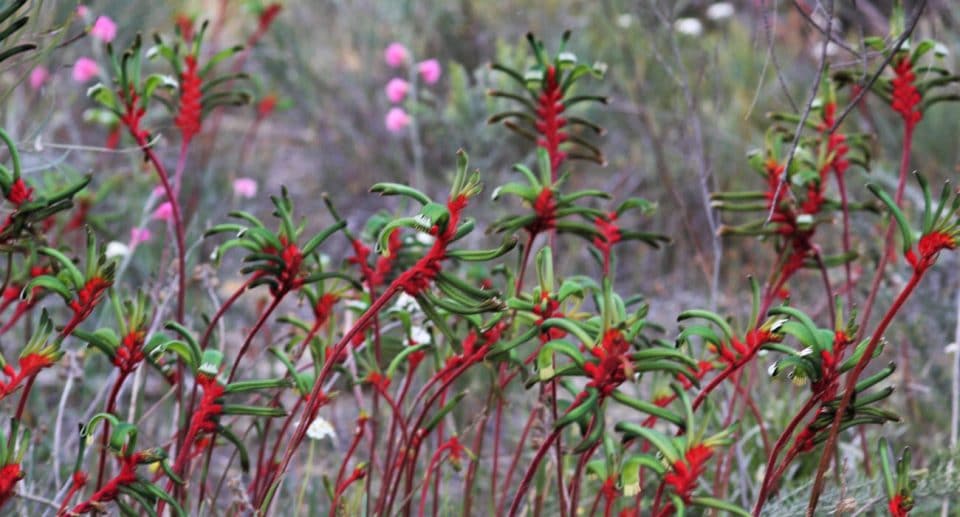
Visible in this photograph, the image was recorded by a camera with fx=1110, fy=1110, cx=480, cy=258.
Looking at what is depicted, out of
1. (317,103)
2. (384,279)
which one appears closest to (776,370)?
(384,279)

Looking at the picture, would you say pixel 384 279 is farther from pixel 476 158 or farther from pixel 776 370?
pixel 476 158

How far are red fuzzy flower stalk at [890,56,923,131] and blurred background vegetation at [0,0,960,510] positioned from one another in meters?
1.67

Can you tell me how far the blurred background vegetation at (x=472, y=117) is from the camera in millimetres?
4301

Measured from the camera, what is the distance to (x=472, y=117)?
4.59 metres

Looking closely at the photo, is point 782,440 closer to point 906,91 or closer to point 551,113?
point 551,113

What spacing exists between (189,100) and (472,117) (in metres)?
2.60

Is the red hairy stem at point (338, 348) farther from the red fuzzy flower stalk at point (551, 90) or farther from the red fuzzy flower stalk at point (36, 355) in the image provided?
the red fuzzy flower stalk at point (551, 90)

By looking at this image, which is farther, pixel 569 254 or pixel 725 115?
pixel 725 115

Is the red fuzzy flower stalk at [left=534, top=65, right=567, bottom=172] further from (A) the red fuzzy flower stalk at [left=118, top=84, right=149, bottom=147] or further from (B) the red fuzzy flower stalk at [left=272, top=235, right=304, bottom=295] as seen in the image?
(A) the red fuzzy flower stalk at [left=118, top=84, right=149, bottom=147]

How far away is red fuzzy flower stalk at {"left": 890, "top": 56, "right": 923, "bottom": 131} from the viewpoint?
79.7 inches

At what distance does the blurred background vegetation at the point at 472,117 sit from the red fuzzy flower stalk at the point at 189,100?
1.74 m

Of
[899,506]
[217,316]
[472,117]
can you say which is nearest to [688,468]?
[899,506]

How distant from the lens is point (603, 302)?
139cm

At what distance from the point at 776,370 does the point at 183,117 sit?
122 cm
